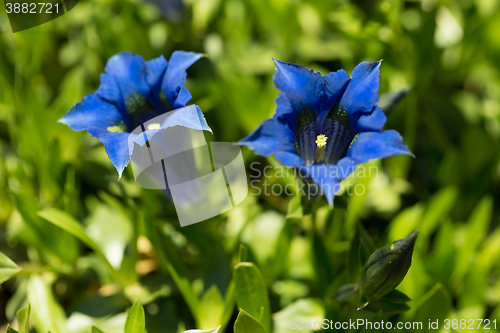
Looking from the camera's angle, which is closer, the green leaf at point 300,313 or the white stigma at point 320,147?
the white stigma at point 320,147

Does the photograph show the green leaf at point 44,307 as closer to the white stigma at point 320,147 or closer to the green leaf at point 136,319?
the green leaf at point 136,319

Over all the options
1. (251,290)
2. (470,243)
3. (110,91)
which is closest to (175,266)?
(251,290)

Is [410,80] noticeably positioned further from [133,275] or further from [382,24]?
[133,275]

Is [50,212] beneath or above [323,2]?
beneath

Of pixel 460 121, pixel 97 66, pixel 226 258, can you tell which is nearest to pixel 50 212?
pixel 226 258

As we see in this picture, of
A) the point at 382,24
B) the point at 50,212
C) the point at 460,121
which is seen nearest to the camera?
the point at 50,212

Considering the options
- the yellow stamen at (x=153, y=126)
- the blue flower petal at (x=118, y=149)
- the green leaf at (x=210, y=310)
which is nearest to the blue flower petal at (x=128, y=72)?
the yellow stamen at (x=153, y=126)

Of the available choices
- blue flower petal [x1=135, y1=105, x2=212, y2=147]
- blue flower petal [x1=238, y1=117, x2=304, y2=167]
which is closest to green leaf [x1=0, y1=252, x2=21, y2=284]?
blue flower petal [x1=135, y1=105, x2=212, y2=147]
